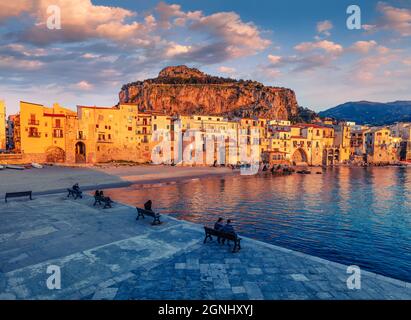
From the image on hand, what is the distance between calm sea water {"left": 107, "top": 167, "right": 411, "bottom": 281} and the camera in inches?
604

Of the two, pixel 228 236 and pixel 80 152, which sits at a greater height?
pixel 80 152

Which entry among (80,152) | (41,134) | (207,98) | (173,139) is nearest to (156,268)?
(41,134)

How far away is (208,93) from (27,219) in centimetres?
15874

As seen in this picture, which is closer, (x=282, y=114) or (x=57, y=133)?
(x=57, y=133)

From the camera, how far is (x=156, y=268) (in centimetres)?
950

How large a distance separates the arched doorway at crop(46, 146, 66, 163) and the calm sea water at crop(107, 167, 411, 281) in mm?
38008

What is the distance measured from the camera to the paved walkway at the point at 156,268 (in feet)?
25.6

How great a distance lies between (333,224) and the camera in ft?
70.3

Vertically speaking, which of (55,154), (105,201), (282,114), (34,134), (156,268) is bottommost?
(156,268)

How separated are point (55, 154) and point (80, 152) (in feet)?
22.3

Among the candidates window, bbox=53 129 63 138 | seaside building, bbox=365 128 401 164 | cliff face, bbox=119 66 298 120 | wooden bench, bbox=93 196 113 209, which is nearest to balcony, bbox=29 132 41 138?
window, bbox=53 129 63 138

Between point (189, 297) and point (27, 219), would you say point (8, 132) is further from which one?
point (189, 297)

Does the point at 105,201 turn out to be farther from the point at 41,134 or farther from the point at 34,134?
the point at 41,134

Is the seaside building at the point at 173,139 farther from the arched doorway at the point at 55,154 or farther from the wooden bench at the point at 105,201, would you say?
the wooden bench at the point at 105,201
